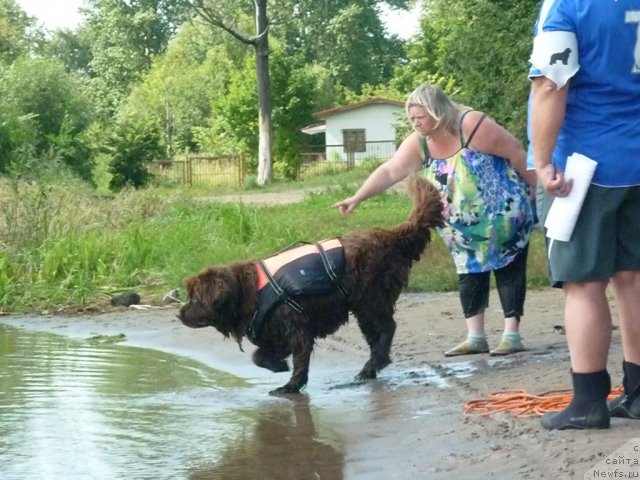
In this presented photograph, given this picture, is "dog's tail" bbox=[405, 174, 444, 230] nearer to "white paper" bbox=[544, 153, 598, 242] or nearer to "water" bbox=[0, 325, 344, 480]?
"water" bbox=[0, 325, 344, 480]

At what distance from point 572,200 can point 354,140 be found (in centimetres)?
6501

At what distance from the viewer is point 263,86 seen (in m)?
50.5

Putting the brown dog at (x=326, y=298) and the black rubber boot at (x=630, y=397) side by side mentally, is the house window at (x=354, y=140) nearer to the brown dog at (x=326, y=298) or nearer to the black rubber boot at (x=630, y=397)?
the brown dog at (x=326, y=298)

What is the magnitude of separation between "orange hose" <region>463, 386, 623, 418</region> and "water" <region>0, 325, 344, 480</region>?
2.48 ft

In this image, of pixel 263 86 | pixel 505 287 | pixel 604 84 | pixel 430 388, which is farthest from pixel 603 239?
pixel 263 86

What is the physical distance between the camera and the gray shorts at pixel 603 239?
5.29m

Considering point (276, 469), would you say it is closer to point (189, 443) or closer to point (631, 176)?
point (189, 443)

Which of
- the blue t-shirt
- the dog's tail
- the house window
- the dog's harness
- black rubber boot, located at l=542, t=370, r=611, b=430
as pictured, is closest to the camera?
the blue t-shirt

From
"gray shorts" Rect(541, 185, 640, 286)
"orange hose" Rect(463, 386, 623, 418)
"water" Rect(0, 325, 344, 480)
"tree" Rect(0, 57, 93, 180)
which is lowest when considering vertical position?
"water" Rect(0, 325, 344, 480)

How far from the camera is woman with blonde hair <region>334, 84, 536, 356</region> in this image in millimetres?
7973

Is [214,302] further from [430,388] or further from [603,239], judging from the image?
[603,239]

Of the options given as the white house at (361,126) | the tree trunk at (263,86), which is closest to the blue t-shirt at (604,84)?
the tree trunk at (263,86)

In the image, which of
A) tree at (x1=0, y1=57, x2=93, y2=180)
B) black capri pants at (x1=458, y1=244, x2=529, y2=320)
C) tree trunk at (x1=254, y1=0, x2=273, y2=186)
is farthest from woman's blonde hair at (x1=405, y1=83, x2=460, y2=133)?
tree trunk at (x1=254, y1=0, x2=273, y2=186)

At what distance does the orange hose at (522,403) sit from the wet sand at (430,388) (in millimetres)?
84
